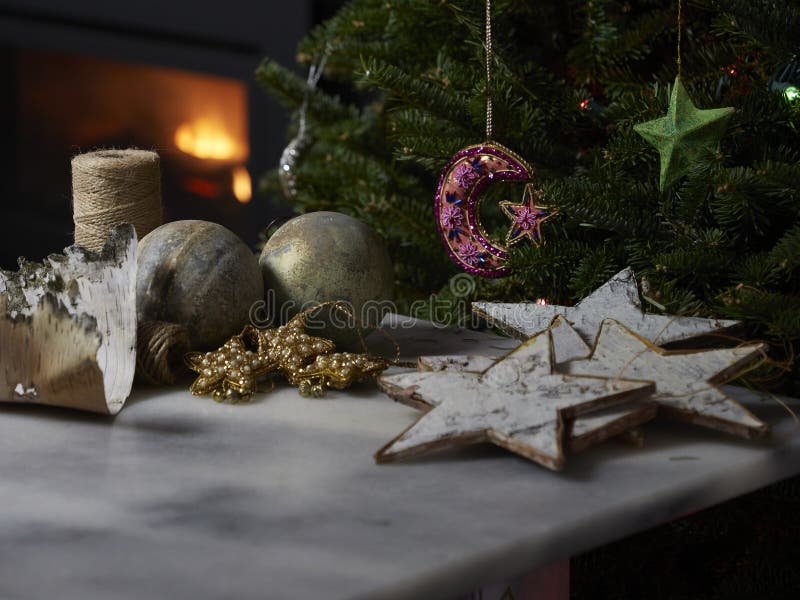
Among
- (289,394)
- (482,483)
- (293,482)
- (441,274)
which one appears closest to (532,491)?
(482,483)

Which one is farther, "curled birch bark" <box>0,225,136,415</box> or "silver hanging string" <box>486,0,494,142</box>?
"silver hanging string" <box>486,0,494,142</box>

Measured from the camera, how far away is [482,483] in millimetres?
619

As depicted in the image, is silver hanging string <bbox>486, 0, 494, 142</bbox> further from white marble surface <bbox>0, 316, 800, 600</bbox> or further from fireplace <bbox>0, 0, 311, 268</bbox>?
fireplace <bbox>0, 0, 311, 268</bbox>

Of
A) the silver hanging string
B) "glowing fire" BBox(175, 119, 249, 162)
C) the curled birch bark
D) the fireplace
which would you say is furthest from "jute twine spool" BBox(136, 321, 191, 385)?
"glowing fire" BBox(175, 119, 249, 162)

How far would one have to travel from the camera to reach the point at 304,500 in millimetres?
594

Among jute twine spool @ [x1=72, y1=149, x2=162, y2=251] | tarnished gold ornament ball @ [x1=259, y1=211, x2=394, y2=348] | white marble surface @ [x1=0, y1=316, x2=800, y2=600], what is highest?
jute twine spool @ [x1=72, y1=149, x2=162, y2=251]

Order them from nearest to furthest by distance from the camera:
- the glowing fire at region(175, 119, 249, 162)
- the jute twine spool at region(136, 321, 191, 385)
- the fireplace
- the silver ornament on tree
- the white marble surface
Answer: the white marble surface, the jute twine spool at region(136, 321, 191, 385), the silver ornament on tree, the fireplace, the glowing fire at region(175, 119, 249, 162)

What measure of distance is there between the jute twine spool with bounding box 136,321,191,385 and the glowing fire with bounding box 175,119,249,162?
2078 mm

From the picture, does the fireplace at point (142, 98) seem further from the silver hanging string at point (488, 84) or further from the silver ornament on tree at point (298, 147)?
the silver hanging string at point (488, 84)

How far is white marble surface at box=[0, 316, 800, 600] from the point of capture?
50cm

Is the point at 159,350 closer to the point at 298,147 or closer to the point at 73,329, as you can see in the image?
the point at 73,329

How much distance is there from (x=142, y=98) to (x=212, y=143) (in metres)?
0.25

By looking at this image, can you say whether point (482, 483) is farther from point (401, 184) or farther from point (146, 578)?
point (401, 184)

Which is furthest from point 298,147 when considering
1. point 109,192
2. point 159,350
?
point 159,350
